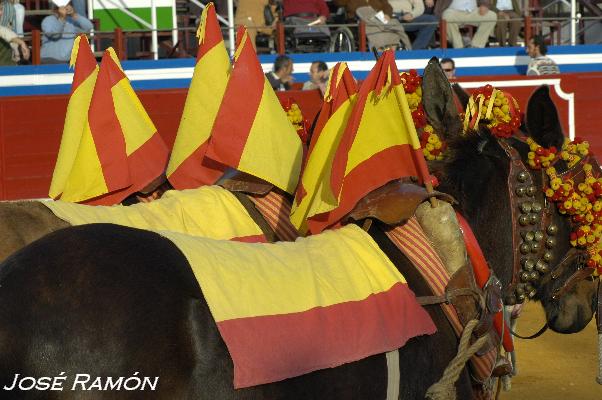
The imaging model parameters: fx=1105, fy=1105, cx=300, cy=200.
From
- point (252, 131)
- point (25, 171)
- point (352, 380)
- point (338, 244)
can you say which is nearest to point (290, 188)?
point (252, 131)

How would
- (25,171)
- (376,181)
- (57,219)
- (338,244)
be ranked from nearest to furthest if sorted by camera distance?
(338,244)
(376,181)
(57,219)
(25,171)

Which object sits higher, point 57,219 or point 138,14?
point 138,14

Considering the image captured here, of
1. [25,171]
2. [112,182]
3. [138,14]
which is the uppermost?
[138,14]

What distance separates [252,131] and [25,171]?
23.9 feet

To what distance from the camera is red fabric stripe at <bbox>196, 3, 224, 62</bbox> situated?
538cm

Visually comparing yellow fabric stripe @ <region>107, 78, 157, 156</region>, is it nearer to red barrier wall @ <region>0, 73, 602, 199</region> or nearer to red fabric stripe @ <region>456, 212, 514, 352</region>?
red fabric stripe @ <region>456, 212, 514, 352</region>

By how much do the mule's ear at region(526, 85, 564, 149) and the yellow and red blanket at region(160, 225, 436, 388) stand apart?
1.03 meters

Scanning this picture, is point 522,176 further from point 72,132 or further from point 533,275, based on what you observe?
point 72,132

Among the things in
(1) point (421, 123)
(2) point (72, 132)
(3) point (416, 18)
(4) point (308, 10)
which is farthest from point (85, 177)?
(3) point (416, 18)

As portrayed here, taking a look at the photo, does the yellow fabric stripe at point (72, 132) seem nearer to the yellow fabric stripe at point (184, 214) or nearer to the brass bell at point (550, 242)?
the yellow fabric stripe at point (184, 214)

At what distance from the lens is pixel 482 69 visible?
1294 centimetres

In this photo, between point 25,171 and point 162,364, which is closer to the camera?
point 162,364

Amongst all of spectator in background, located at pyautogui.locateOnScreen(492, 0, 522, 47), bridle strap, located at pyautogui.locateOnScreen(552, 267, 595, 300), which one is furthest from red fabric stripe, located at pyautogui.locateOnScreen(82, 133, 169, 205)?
spectator in background, located at pyautogui.locateOnScreen(492, 0, 522, 47)

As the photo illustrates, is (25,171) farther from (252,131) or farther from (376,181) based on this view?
(376,181)
